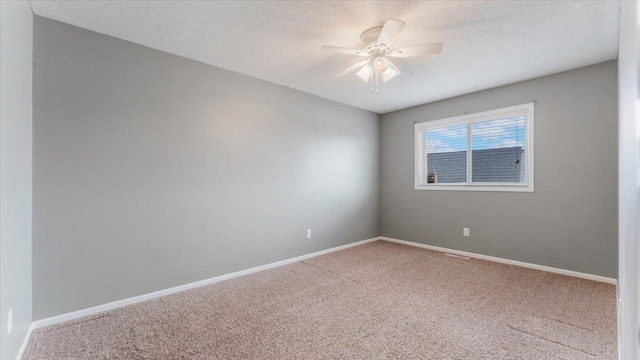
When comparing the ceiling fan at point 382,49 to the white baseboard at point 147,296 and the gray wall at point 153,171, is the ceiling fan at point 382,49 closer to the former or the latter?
the gray wall at point 153,171

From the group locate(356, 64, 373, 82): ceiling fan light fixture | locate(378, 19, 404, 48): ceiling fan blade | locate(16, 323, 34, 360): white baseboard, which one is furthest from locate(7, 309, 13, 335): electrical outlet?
locate(356, 64, 373, 82): ceiling fan light fixture

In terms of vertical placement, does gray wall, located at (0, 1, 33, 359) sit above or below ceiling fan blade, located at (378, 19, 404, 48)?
below

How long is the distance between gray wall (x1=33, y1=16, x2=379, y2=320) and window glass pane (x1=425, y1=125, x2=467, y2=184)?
191 cm

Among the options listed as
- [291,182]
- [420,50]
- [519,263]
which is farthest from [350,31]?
[519,263]

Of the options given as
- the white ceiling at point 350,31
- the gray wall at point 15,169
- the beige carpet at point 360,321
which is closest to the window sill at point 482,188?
the beige carpet at point 360,321

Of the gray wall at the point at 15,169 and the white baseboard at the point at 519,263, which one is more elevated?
the gray wall at the point at 15,169

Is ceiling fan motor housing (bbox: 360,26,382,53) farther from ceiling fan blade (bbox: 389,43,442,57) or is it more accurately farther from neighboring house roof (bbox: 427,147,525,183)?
neighboring house roof (bbox: 427,147,525,183)

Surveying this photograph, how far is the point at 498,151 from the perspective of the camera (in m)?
3.88

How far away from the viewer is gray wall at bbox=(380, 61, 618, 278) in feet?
9.92

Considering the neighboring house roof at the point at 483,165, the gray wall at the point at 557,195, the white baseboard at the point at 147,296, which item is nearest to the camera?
the white baseboard at the point at 147,296

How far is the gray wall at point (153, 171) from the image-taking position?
7.34 feet

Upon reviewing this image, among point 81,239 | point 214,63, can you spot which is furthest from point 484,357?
point 214,63

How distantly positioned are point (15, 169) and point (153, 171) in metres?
1.00

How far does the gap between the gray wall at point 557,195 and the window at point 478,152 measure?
99mm
